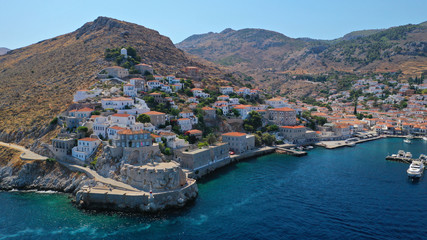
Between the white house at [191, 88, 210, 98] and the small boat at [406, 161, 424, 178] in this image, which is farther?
the white house at [191, 88, 210, 98]

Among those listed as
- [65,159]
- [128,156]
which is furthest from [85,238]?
[65,159]

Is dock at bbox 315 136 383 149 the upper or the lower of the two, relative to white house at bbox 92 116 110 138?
lower

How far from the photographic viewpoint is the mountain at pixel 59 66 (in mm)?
59803

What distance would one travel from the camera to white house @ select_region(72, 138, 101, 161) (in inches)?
1780

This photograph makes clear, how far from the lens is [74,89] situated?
71.5 meters

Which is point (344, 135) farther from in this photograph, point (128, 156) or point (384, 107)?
point (128, 156)

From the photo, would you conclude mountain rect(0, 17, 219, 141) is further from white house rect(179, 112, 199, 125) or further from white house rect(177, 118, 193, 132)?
white house rect(179, 112, 199, 125)

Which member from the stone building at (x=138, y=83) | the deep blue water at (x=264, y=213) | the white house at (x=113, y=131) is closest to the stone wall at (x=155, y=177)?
the deep blue water at (x=264, y=213)

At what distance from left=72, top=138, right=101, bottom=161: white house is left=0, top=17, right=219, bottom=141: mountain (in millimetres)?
12591

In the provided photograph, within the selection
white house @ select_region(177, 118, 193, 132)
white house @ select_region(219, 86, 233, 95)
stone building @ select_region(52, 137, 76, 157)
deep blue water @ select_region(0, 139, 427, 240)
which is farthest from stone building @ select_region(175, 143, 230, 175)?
white house @ select_region(219, 86, 233, 95)

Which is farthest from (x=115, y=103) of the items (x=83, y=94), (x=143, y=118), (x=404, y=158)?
(x=404, y=158)

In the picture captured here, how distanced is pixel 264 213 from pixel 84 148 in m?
28.6

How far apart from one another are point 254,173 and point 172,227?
22.0 m

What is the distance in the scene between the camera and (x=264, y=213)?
3438 centimetres
